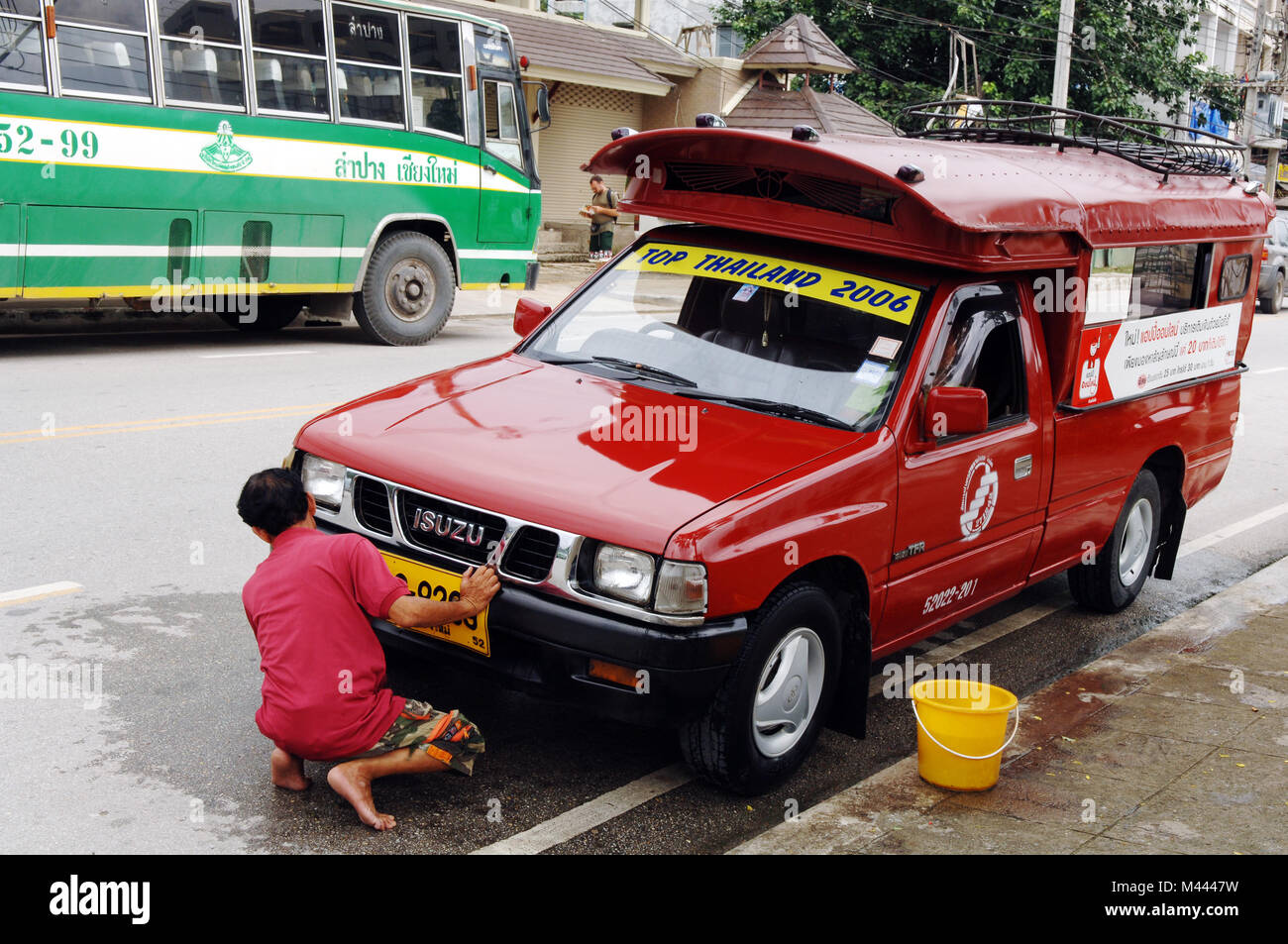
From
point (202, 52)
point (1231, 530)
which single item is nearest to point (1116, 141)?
point (1231, 530)

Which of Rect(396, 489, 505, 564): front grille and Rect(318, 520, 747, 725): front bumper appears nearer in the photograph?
Rect(318, 520, 747, 725): front bumper

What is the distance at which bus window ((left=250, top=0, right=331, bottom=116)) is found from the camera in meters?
13.1

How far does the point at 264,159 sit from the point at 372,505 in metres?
9.63

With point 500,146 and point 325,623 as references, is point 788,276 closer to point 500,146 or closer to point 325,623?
point 325,623

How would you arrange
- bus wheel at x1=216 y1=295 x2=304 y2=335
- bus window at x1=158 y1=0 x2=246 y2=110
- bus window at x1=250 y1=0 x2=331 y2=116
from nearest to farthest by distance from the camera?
bus window at x1=158 y1=0 x2=246 y2=110, bus window at x1=250 y1=0 x2=331 y2=116, bus wheel at x1=216 y1=295 x2=304 y2=335

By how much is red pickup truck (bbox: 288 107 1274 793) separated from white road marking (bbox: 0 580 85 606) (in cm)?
179

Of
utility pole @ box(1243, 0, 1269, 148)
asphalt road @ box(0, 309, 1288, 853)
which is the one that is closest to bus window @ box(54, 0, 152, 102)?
asphalt road @ box(0, 309, 1288, 853)

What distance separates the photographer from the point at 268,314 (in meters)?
15.3

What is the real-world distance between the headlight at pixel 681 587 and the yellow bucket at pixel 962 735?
111cm

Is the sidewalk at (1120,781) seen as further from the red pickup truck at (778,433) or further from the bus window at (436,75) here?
the bus window at (436,75)

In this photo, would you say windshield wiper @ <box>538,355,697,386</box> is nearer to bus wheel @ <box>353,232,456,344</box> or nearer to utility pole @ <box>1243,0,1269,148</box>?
bus wheel @ <box>353,232,456,344</box>

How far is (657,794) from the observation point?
456 cm

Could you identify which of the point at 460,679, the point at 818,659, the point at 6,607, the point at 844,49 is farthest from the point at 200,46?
the point at 844,49

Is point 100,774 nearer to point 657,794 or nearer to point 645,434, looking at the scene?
point 657,794
